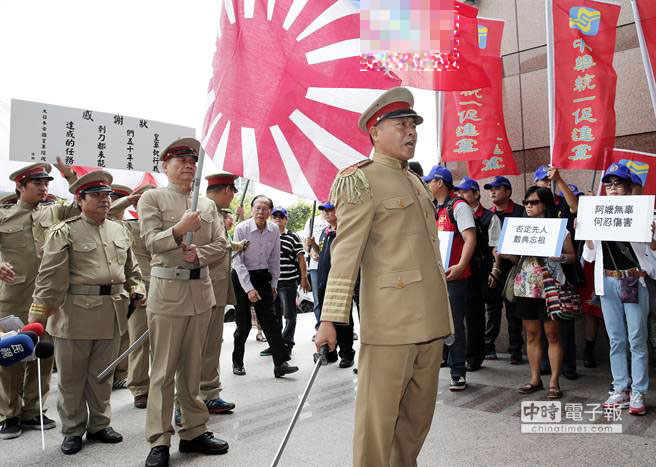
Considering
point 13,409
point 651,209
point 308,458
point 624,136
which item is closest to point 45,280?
point 13,409

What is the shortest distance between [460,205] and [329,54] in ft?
7.91

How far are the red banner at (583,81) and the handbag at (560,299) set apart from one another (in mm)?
1283

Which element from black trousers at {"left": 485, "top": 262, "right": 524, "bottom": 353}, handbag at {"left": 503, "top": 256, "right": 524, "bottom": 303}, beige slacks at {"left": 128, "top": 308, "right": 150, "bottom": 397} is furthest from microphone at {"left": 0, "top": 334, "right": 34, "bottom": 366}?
black trousers at {"left": 485, "top": 262, "right": 524, "bottom": 353}

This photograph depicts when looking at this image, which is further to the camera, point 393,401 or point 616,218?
point 616,218

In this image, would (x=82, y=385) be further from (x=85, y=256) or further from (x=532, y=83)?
(x=532, y=83)

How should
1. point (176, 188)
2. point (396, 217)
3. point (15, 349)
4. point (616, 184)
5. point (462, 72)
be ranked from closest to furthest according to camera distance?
point (15, 349), point (396, 217), point (176, 188), point (616, 184), point (462, 72)

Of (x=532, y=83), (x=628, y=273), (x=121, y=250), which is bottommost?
(x=628, y=273)

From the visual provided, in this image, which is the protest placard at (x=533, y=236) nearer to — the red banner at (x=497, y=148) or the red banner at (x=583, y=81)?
the red banner at (x=583, y=81)

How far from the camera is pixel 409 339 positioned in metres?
2.28

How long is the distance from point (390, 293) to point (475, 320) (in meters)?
3.57

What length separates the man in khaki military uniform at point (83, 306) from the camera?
365 cm

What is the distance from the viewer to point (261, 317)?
5.71 m

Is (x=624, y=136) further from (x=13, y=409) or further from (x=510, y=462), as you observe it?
(x=13, y=409)

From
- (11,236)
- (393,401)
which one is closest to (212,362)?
(11,236)
